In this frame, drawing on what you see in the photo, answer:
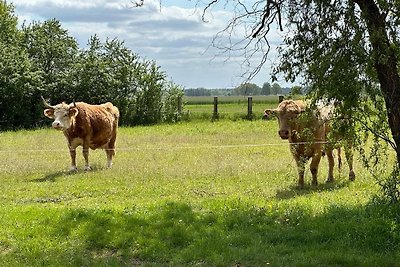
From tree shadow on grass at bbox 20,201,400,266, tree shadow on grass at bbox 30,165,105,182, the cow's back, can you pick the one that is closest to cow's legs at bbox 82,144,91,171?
tree shadow on grass at bbox 30,165,105,182

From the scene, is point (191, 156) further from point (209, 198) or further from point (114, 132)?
point (209, 198)

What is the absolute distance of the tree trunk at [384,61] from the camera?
25.1 ft

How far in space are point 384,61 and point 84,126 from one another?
1039 cm

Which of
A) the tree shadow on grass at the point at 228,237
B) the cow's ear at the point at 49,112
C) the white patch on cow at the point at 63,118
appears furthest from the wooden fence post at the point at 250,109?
the tree shadow on grass at the point at 228,237

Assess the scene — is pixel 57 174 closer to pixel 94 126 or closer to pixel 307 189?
pixel 94 126

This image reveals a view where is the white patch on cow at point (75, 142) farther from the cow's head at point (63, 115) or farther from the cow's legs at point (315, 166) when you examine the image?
the cow's legs at point (315, 166)

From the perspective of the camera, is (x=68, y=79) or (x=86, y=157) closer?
(x=86, y=157)

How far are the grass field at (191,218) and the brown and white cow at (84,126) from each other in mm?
1155

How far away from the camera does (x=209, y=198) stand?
10898 mm

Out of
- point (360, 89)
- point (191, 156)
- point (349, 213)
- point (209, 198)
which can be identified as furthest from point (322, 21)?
point (191, 156)

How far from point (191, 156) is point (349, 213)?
8903 millimetres

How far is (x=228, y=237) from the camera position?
27.5 feet

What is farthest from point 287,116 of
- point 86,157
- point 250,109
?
point 250,109

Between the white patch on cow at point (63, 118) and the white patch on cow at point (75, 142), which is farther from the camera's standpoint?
the white patch on cow at point (75, 142)
